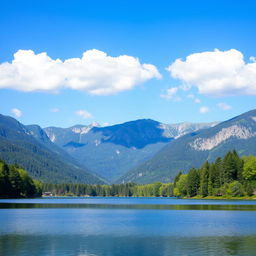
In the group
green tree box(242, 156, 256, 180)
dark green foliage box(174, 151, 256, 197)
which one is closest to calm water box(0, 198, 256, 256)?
dark green foliage box(174, 151, 256, 197)

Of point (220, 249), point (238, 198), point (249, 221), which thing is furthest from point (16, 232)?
point (238, 198)

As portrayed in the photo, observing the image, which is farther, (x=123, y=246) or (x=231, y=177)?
(x=231, y=177)

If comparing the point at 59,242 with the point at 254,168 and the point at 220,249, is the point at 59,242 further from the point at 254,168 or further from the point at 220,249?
the point at 254,168

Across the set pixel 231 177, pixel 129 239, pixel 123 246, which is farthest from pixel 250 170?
pixel 123 246

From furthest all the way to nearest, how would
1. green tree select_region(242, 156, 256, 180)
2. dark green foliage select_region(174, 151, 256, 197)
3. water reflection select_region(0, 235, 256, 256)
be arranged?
green tree select_region(242, 156, 256, 180), dark green foliage select_region(174, 151, 256, 197), water reflection select_region(0, 235, 256, 256)

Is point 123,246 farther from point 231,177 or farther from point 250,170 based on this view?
point 231,177

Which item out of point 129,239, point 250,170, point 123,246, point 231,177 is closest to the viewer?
point 123,246

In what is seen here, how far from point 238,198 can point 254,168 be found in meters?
13.4

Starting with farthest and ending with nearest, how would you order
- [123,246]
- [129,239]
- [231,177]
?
[231,177] → [129,239] → [123,246]

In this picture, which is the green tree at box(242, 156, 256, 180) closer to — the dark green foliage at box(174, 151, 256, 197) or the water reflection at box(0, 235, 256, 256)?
the dark green foliage at box(174, 151, 256, 197)

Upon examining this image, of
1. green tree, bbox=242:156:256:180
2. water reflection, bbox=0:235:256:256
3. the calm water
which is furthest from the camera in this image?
green tree, bbox=242:156:256:180

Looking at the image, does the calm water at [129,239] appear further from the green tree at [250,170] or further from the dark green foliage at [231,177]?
the green tree at [250,170]

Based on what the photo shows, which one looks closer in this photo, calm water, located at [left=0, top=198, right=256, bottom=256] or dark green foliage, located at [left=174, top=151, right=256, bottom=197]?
calm water, located at [left=0, top=198, right=256, bottom=256]

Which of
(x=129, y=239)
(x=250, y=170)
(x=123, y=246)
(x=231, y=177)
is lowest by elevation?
(x=123, y=246)
